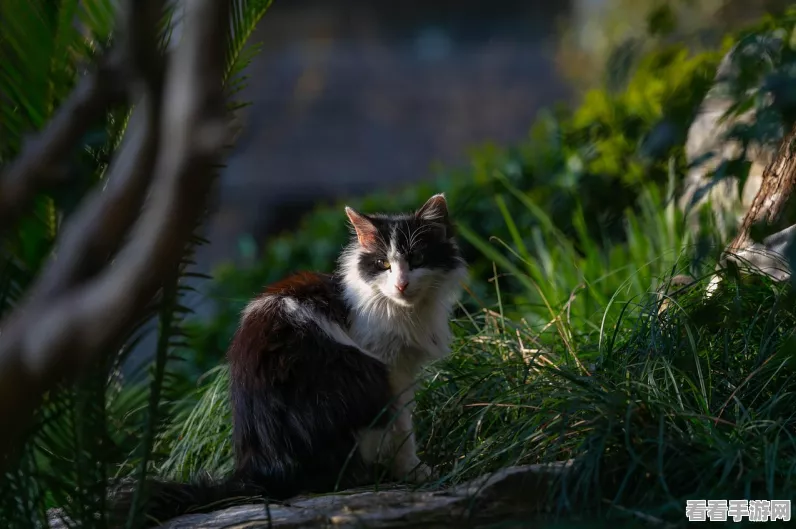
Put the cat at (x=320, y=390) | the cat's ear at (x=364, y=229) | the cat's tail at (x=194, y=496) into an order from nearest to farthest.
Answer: the cat's tail at (x=194, y=496) < the cat at (x=320, y=390) < the cat's ear at (x=364, y=229)

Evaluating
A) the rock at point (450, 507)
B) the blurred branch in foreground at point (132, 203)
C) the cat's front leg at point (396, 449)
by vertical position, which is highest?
the blurred branch in foreground at point (132, 203)

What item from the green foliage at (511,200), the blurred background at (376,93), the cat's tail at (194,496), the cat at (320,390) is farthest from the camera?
the blurred background at (376,93)

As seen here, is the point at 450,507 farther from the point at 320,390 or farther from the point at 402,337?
the point at 402,337

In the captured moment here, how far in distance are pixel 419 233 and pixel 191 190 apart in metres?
2.33

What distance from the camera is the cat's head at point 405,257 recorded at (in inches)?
137

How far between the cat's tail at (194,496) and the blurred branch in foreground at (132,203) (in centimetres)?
128

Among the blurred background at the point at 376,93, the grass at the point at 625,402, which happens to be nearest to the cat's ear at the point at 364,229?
the grass at the point at 625,402

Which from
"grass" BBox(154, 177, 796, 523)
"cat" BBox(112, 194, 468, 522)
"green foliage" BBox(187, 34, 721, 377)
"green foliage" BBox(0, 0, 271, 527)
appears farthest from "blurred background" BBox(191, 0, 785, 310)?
"green foliage" BBox(0, 0, 271, 527)

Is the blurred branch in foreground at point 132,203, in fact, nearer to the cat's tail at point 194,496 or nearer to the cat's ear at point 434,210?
the cat's tail at point 194,496

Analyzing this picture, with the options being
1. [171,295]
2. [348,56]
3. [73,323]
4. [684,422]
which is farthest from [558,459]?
[348,56]

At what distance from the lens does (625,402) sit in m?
2.66

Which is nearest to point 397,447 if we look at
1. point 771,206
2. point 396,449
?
point 396,449

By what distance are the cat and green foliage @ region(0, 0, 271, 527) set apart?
333mm

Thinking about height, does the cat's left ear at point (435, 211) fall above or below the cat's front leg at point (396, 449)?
above
